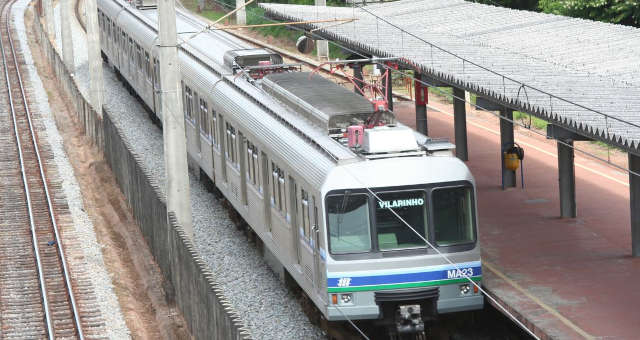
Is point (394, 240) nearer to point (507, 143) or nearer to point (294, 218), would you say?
point (294, 218)

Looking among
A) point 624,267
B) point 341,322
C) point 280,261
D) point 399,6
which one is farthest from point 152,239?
point 399,6

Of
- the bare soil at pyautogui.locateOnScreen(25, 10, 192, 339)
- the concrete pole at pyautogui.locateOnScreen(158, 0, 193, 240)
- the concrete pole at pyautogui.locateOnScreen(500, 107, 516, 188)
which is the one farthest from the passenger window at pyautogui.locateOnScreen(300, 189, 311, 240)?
the concrete pole at pyautogui.locateOnScreen(500, 107, 516, 188)

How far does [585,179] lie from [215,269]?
27.9 feet

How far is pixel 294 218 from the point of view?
649 inches

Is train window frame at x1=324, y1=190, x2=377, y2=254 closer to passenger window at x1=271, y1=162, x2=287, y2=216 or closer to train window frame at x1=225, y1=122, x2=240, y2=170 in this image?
passenger window at x1=271, y1=162, x2=287, y2=216

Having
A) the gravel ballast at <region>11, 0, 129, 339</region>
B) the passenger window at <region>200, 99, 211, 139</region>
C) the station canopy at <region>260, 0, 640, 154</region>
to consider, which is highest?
the station canopy at <region>260, 0, 640, 154</region>

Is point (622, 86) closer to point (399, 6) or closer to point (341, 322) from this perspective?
point (341, 322)

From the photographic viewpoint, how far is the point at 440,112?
3394 cm

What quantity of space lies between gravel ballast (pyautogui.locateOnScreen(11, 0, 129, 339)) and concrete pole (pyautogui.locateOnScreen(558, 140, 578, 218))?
8.12m

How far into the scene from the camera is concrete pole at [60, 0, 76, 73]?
39.9 m

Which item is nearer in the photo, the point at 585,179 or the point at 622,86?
the point at 622,86

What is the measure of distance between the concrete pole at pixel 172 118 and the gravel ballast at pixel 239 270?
1.41 metres

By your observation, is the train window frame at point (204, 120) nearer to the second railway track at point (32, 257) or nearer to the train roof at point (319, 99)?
the train roof at point (319, 99)

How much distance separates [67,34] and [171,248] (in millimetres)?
23591
